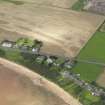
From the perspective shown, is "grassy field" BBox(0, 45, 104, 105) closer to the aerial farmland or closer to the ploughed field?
the aerial farmland

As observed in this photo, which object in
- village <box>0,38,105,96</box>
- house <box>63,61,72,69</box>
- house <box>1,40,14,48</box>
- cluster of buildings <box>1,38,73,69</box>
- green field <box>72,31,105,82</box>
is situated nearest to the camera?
village <box>0,38,105,96</box>

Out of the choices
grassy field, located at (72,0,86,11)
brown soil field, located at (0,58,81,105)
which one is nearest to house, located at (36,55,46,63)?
brown soil field, located at (0,58,81,105)

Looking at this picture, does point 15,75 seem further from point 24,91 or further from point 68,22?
point 68,22

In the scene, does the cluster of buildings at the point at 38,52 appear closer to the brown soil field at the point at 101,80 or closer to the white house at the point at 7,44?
the white house at the point at 7,44

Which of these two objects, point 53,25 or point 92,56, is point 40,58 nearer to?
point 92,56

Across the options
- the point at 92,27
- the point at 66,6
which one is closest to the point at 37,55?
the point at 92,27

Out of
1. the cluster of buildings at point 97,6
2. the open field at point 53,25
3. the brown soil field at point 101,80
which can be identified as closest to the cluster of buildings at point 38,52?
the open field at point 53,25
